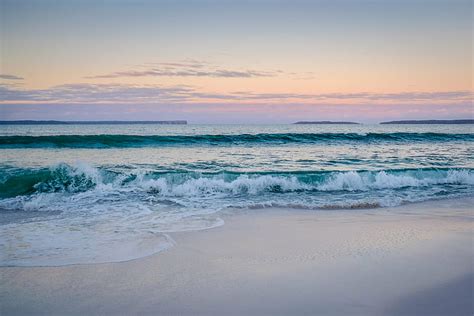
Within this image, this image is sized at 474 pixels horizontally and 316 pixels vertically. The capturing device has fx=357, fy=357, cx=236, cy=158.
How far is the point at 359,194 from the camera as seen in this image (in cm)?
959

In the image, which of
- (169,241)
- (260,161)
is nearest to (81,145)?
(260,161)

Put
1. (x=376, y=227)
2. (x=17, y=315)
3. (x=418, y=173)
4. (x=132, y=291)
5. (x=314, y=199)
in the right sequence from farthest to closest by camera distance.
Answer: (x=418, y=173)
(x=314, y=199)
(x=376, y=227)
(x=132, y=291)
(x=17, y=315)

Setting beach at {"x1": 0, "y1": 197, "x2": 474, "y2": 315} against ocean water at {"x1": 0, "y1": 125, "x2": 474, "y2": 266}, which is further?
ocean water at {"x1": 0, "y1": 125, "x2": 474, "y2": 266}

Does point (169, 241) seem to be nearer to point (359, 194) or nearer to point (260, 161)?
point (359, 194)

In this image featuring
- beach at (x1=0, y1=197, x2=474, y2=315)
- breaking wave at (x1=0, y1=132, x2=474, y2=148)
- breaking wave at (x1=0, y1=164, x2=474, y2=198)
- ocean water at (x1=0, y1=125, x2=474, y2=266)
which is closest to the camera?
beach at (x1=0, y1=197, x2=474, y2=315)

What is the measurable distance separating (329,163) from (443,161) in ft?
16.7

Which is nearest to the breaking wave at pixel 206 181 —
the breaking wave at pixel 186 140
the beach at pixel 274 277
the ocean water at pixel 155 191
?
the ocean water at pixel 155 191

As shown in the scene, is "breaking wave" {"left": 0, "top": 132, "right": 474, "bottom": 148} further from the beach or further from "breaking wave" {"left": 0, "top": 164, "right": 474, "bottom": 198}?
the beach

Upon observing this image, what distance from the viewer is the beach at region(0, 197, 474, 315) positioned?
3309mm

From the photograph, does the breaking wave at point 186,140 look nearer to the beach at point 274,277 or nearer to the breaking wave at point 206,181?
the breaking wave at point 206,181

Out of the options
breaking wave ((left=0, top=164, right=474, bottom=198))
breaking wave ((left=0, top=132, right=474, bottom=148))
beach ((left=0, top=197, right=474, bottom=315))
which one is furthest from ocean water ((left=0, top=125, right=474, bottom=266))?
breaking wave ((left=0, top=132, right=474, bottom=148))

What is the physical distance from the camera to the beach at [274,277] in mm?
3309

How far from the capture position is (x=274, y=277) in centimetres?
391

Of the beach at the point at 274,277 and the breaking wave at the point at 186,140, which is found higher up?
the breaking wave at the point at 186,140
